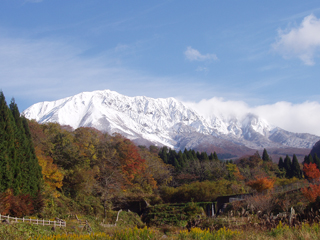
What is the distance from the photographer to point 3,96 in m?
23.0

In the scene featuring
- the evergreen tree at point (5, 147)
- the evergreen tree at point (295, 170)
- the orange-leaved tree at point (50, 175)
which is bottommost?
the evergreen tree at point (295, 170)

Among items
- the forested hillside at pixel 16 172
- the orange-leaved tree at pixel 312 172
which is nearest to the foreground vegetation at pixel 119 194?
the forested hillside at pixel 16 172

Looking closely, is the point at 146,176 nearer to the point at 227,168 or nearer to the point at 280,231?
the point at 227,168

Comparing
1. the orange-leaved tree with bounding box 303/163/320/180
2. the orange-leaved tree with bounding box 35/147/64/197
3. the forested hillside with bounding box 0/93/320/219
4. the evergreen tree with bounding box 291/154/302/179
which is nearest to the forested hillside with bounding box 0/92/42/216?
the forested hillside with bounding box 0/93/320/219

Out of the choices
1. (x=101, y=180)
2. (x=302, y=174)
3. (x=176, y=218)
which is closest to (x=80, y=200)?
(x=101, y=180)

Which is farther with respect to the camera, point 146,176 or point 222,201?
point 146,176

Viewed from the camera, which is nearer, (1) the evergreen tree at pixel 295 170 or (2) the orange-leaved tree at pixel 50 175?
(2) the orange-leaved tree at pixel 50 175

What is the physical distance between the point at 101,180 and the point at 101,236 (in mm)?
30749

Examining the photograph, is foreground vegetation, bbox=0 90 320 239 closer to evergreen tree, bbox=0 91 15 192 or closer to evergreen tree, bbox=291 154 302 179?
evergreen tree, bbox=0 91 15 192

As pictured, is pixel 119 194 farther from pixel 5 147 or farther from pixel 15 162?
pixel 5 147

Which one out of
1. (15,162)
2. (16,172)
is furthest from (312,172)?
(15,162)

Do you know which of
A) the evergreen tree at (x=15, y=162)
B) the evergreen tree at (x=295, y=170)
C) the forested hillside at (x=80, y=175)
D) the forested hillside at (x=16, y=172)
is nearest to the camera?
the forested hillside at (x=16, y=172)

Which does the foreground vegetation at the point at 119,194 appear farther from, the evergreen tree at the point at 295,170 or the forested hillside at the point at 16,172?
the evergreen tree at the point at 295,170

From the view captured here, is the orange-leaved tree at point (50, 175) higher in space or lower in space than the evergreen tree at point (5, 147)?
lower
